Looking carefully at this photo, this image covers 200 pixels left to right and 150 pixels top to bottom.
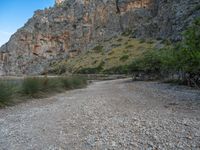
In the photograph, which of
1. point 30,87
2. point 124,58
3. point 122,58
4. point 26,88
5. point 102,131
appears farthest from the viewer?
point 122,58

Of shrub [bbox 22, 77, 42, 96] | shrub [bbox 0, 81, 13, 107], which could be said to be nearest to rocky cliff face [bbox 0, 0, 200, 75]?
shrub [bbox 22, 77, 42, 96]

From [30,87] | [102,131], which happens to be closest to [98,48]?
[30,87]

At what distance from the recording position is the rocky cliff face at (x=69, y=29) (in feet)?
275

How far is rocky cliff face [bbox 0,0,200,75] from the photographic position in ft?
275

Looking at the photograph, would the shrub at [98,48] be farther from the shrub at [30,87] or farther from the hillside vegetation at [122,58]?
the shrub at [30,87]

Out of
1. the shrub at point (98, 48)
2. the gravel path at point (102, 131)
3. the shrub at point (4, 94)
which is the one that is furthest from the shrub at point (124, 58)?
the gravel path at point (102, 131)

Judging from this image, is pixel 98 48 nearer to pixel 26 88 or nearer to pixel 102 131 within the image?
pixel 26 88

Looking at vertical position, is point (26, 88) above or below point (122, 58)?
below

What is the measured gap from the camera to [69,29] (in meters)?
94.6

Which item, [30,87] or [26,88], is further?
[30,87]

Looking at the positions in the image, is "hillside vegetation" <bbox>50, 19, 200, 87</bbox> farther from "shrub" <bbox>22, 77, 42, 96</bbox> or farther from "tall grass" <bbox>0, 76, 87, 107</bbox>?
"shrub" <bbox>22, 77, 42, 96</bbox>

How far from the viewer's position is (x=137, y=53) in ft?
207

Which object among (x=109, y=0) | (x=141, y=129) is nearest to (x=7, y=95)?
(x=141, y=129)

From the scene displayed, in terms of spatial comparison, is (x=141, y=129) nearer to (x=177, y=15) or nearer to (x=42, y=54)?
(x=177, y=15)
